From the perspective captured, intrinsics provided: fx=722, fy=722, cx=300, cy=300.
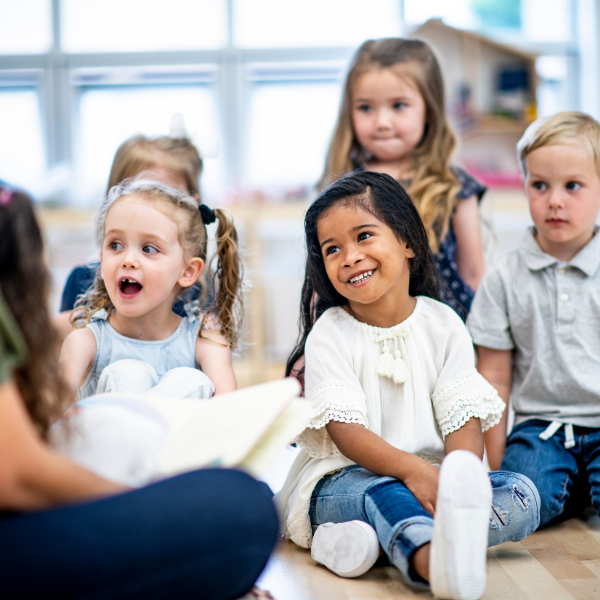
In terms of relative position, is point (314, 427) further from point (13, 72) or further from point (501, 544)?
point (13, 72)

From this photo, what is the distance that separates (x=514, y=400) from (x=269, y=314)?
70.6 inches

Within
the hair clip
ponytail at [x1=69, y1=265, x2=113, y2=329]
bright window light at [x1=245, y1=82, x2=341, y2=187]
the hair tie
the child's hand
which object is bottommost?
the child's hand

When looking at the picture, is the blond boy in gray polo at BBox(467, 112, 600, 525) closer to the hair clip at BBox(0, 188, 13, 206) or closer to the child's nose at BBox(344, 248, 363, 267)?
the child's nose at BBox(344, 248, 363, 267)

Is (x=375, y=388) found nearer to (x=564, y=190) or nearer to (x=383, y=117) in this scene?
(x=564, y=190)

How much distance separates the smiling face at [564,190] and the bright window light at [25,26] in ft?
9.70

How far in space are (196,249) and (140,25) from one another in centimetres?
267

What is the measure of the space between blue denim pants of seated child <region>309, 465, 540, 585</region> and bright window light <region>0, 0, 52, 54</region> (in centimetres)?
317

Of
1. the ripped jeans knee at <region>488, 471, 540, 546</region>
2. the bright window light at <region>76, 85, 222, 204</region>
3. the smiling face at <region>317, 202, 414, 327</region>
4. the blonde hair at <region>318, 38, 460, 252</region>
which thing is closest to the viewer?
the ripped jeans knee at <region>488, 471, 540, 546</region>

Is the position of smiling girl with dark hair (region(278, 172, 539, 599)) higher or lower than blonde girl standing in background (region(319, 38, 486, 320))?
lower

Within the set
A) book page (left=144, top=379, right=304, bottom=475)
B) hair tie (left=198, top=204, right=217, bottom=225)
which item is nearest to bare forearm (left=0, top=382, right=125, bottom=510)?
book page (left=144, top=379, right=304, bottom=475)

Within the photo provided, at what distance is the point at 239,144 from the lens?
3.71m

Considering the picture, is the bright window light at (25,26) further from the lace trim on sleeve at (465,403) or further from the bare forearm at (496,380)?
the lace trim on sleeve at (465,403)

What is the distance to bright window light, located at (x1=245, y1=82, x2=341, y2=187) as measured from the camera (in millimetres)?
3730

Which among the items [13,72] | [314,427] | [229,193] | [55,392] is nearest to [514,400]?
[314,427]
